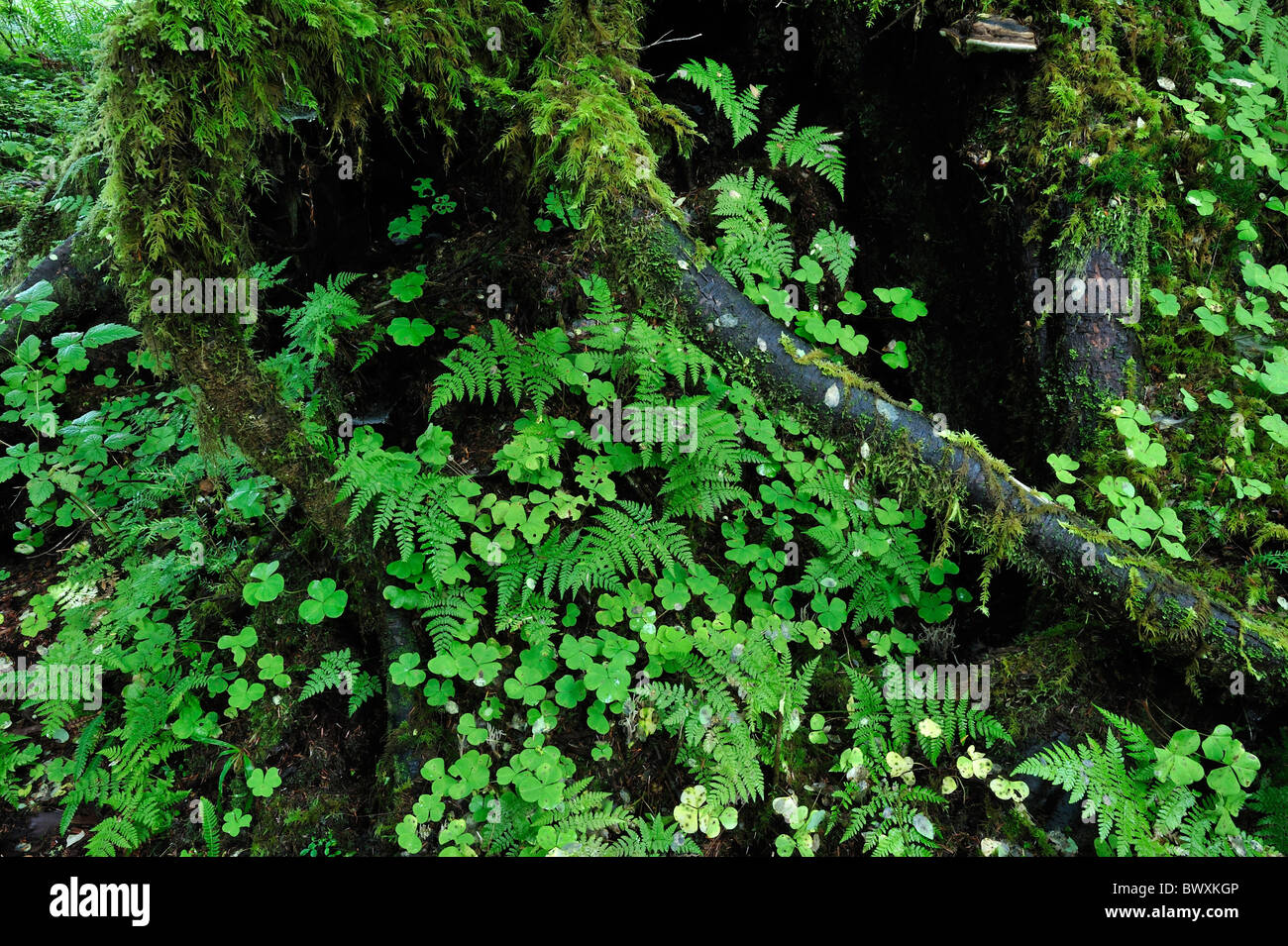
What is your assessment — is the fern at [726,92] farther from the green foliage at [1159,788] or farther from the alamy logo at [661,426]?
the green foliage at [1159,788]

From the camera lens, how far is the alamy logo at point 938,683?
3260 mm

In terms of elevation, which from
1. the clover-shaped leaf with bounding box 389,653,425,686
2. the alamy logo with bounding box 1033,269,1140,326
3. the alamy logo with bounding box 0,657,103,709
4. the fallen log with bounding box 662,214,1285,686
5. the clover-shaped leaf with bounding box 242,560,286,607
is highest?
the alamy logo with bounding box 1033,269,1140,326

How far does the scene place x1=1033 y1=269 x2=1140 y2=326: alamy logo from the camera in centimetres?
351

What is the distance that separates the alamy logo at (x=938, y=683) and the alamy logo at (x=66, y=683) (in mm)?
4217

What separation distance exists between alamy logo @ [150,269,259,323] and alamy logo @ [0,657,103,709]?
216 centimetres

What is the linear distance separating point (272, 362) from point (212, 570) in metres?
1.53

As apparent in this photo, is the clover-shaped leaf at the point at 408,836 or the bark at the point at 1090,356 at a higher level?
the bark at the point at 1090,356

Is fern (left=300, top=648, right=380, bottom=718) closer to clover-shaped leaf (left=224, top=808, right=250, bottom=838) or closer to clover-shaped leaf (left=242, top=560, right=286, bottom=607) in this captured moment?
clover-shaped leaf (left=242, top=560, right=286, bottom=607)

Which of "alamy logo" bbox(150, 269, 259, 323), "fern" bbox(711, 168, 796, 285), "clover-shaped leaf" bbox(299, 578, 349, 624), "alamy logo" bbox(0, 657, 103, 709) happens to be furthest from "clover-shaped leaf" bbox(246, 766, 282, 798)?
"fern" bbox(711, 168, 796, 285)

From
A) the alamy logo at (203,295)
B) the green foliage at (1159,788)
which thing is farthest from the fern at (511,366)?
the green foliage at (1159,788)

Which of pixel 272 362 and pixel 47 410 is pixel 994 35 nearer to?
pixel 272 362

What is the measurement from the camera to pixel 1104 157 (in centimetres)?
349

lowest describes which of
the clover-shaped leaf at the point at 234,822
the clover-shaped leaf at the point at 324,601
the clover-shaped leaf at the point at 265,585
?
the clover-shaped leaf at the point at 234,822

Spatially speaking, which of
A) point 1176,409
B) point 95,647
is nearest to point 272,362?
point 95,647
